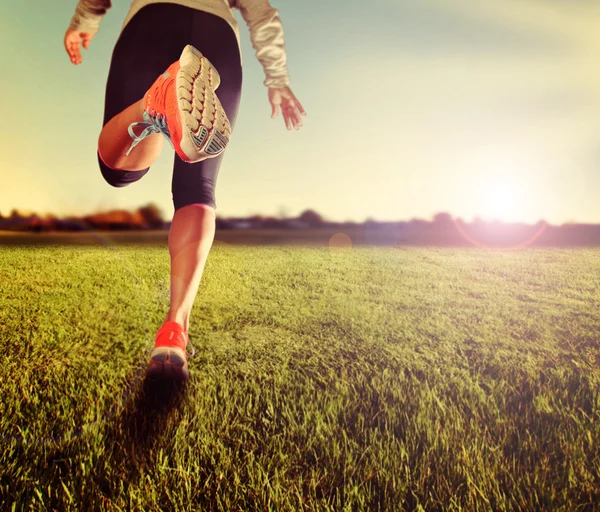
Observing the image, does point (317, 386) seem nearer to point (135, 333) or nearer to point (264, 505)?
point (264, 505)

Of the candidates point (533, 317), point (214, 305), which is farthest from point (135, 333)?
point (533, 317)

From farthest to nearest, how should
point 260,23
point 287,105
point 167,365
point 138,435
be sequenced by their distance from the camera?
point 287,105
point 260,23
point 167,365
point 138,435

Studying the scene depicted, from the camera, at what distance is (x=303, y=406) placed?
60.6 inches

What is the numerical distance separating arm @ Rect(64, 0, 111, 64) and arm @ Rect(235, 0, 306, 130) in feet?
3.18

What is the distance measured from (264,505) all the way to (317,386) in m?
0.71

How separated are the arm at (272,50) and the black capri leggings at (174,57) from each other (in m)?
0.20

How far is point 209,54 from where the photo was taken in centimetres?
208

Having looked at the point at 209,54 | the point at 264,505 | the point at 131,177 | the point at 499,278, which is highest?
the point at 209,54

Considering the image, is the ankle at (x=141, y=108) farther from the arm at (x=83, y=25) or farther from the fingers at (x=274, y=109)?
the arm at (x=83, y=25)

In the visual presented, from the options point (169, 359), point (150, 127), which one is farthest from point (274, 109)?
point (169, 359)

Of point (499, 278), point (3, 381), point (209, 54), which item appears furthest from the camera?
point (499, 278)

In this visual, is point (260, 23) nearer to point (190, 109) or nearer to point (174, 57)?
point (174, 57)

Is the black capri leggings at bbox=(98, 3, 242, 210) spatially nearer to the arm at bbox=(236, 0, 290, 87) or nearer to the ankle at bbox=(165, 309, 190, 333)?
the arm at bbox=(236, 0, 290, 87)

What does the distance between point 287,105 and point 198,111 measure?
2.89 feet
